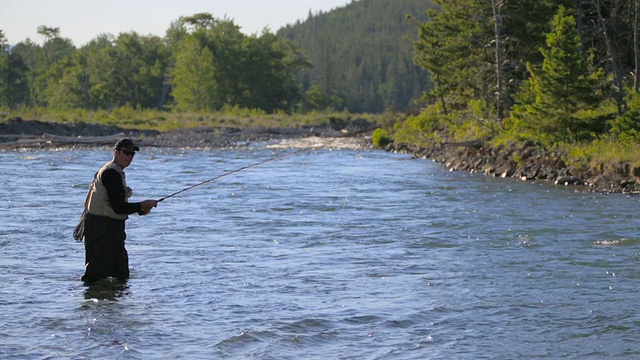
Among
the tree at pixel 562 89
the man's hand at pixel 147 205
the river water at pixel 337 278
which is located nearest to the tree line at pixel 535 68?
the tree at pixel 562 89

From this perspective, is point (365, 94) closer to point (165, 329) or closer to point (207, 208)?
point (207, 208)

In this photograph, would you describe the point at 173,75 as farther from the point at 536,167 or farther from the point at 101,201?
the point at 101,201

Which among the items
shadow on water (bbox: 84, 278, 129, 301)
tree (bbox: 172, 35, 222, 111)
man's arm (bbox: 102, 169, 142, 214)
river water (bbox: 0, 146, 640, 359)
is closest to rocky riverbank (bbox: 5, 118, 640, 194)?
river water (bbox: 0, 146, 640, 359)

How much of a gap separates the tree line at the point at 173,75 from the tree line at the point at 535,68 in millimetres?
39936

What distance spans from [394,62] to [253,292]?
15273 cm

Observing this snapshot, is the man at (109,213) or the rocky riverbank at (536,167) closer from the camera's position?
the man at (109,213)

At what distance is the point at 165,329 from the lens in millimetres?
8359

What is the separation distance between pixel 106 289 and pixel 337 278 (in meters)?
2.58

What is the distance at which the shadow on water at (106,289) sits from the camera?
31.5 ft

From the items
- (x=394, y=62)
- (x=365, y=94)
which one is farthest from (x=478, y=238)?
(x=394, y=62)

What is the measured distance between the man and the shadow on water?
93mm

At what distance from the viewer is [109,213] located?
9.59 m

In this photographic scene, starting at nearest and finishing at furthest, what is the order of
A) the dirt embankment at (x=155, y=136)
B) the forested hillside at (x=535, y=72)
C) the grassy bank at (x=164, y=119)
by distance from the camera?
the forested hillside at (x=535, y=72), the dirt embankment at (x=155, y=136), the grassy bank at (x=164, y=119)

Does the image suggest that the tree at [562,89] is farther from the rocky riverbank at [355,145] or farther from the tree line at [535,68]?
the rocky riverbank at [355,145]
